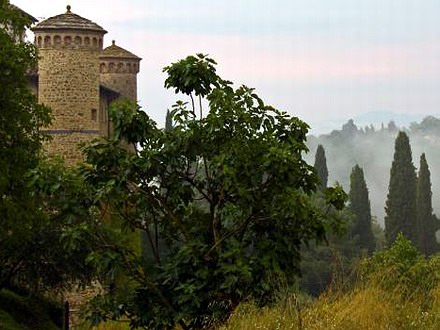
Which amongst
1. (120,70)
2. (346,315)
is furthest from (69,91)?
(346,315)

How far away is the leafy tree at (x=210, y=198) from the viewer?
12.8 meters

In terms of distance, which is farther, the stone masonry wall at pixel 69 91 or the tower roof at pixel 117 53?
the tower roof at pixel 117 53

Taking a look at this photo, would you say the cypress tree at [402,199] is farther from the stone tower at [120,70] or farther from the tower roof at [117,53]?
the tower roof at [117,53]

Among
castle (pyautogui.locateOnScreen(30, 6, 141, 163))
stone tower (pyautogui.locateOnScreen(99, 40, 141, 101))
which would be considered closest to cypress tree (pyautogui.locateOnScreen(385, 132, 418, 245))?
stone tower (pyautogui.locateOnScreen(99, 40, 141, 101))

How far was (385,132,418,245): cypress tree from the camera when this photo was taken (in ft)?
227

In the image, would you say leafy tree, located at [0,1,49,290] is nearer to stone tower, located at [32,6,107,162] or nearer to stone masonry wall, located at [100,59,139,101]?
stone tower, located at [32,6,107,162]

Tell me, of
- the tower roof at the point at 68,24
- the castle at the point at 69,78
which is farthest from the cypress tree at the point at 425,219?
the tower roof at the point at 68,24

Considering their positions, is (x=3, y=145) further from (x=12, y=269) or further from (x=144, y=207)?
(x=144, y=207)

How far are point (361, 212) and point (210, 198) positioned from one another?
62160 millimetres

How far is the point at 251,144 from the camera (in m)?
13.4

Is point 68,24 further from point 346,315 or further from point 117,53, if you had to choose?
point 346,315

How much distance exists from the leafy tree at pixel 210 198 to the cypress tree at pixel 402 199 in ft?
183

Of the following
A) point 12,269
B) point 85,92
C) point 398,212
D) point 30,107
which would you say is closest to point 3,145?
point 30,107

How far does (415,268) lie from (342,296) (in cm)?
1699
